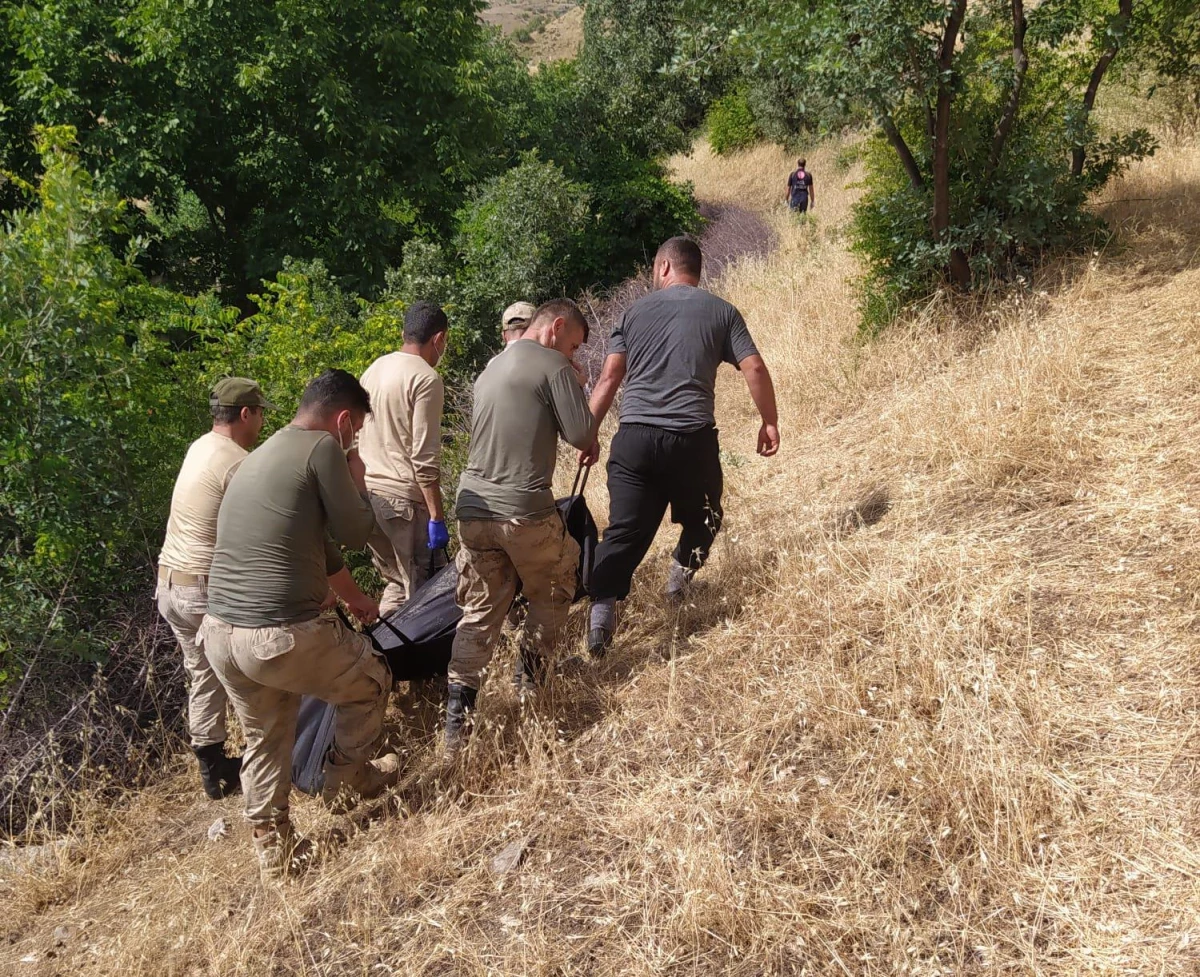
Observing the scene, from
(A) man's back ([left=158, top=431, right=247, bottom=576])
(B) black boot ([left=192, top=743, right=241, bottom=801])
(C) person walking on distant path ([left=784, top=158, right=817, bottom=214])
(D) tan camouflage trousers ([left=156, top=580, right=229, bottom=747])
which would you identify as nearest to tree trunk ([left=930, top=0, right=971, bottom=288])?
(A) man's back ([left=158, top=431, right=247, bottom=576])

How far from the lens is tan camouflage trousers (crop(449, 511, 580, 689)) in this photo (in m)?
3.60

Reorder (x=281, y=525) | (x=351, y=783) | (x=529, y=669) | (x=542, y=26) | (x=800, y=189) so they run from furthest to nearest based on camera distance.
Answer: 1. (x=542, y=26)
2. (x=800, y=189)
3. (x=529, y=669)
4. (x=351, y=783)
5. (x=281, y=525)

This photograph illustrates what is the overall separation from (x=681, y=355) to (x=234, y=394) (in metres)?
Result: 2.02

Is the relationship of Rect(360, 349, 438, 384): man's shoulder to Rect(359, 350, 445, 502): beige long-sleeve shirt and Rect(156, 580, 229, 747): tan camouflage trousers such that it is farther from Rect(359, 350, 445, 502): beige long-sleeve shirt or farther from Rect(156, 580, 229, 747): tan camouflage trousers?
Rect(156, 580, 229, 747): tan camouflage trousers

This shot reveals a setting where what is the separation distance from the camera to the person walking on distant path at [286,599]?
3.08 metres

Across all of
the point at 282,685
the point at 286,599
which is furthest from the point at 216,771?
the point at 286,599

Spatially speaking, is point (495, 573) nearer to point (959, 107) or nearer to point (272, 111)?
point (959, 107)

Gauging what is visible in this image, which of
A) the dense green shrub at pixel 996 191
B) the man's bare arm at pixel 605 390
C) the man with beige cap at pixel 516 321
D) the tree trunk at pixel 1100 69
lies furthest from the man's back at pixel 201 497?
the tree trunk at pixel 1100 69

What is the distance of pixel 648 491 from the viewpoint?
397cm

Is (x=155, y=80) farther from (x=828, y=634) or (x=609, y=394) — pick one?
(x=828, y=634)

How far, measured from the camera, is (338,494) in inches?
122

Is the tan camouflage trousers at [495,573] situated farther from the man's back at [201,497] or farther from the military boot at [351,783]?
the man's back at [201,497]

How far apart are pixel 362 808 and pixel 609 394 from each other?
2.16m

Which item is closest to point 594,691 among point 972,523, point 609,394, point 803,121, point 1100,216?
point 609,394
